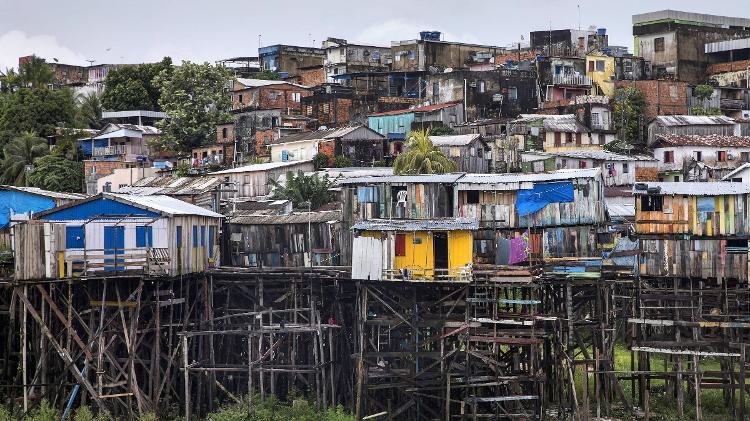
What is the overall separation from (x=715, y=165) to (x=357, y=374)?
3290cm

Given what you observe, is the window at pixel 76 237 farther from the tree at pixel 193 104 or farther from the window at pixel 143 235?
the tree at pixel 193 104

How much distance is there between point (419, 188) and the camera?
40406 millimetres

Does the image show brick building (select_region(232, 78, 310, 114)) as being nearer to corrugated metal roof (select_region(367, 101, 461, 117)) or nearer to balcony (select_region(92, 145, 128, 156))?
corrugated metal roof (select_region(367, 101, 461, 117))

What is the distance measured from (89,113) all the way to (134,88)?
12.0 ft

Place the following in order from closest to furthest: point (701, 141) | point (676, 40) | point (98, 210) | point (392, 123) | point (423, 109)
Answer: point (98, 210), point (701, 141), point (392, 123), point (423, 109), point (676, 40)

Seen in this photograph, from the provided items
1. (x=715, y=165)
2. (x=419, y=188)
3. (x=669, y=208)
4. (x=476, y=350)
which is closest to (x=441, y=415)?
(x=476, y=350)

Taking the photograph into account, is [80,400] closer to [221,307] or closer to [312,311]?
[221,307]

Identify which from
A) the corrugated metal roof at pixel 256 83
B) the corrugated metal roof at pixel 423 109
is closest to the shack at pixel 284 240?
the corrugated metal roof at pixel 423 109

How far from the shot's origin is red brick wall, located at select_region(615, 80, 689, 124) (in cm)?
7431

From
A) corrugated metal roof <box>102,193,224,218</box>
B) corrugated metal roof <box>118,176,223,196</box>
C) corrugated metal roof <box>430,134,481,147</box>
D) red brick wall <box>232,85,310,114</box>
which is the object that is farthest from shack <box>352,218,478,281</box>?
red brick wall <box>232,85,310,114</box>

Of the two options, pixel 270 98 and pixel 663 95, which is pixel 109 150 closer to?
pixel 270 98

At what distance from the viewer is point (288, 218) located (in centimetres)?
4347

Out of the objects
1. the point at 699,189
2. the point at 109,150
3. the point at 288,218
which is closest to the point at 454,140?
the point at 288,218

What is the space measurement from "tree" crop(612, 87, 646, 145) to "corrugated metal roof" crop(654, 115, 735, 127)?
2.04 metres
